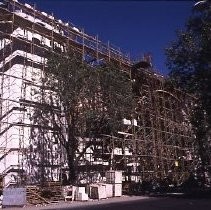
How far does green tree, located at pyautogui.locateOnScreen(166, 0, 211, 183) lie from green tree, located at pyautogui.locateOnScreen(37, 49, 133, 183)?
498 cm

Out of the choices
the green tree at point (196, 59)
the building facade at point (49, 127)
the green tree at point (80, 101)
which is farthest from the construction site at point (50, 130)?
the green tree at point (196, 59)

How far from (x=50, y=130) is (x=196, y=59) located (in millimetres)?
12991

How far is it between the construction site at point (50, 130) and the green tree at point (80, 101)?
4.07ft

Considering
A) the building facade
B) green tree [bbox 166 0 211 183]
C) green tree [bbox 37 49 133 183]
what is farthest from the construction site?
green tree [bbox 166 0 211 183]

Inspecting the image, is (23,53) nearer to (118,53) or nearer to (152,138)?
(118,53)

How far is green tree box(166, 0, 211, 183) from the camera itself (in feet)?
94.2

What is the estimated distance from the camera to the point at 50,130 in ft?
113

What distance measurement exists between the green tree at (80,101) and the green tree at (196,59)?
4.98 meters

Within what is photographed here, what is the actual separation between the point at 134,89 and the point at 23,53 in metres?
14.1

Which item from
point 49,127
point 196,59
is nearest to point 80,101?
point 49,127

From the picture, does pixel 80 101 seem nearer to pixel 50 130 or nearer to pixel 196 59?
pixel 50 130

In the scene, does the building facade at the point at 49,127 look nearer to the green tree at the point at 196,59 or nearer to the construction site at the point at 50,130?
the construction site at the point at 50,130

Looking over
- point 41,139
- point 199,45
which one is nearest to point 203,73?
point 199,45

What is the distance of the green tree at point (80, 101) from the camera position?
104 feet
